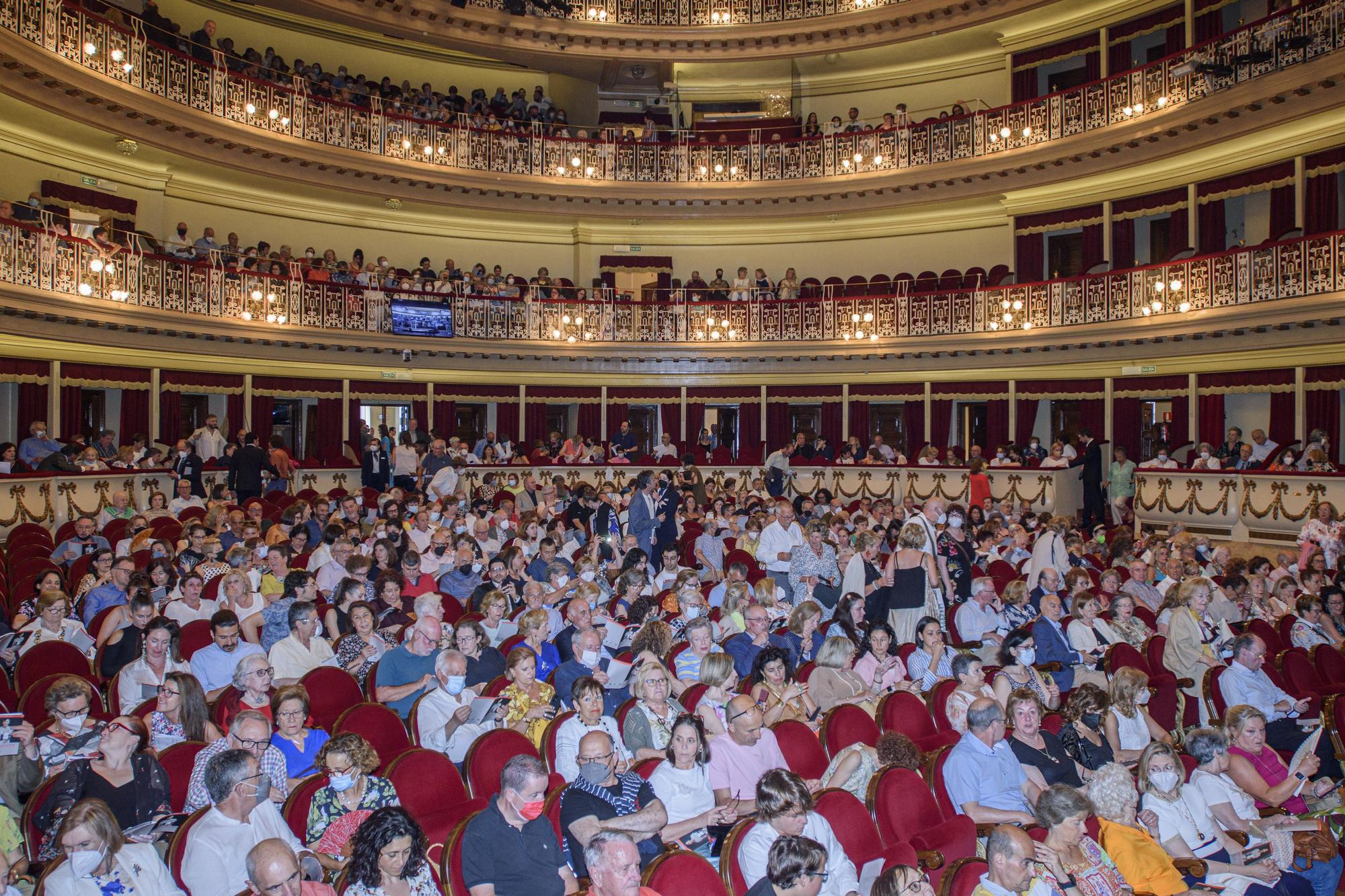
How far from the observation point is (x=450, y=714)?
20.5 ft

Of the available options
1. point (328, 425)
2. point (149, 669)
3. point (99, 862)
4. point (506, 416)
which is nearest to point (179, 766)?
point (99, 862)

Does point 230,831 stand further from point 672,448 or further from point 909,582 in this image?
point 672,448

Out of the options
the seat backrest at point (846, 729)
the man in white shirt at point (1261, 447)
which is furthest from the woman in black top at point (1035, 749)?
the man in white shirt at point (1261, 447)

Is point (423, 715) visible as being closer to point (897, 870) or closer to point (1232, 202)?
point (897, 870)

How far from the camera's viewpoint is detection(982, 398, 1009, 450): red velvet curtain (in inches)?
895

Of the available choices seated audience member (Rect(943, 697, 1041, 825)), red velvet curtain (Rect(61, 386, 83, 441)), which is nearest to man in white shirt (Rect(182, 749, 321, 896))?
seated audience member (Rect(943, 697, 1041, 825))

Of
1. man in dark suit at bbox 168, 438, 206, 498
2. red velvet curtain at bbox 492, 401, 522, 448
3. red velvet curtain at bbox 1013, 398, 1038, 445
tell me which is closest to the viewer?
man in dark suit at bbox 168, 438, 206, 498

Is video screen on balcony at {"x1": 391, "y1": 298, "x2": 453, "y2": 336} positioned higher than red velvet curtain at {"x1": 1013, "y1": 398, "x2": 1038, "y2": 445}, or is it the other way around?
video screen on balcony at {"x1": 391, "y1": 298, "x2": 453, "y2": 336}

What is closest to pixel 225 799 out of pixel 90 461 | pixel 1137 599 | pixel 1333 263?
pixel 1137 599

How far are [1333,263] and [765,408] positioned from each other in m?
12.5

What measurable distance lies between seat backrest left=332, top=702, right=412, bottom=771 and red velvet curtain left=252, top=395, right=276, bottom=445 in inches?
658

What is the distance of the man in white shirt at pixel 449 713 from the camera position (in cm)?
611

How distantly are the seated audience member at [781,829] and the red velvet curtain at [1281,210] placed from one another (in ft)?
56.8

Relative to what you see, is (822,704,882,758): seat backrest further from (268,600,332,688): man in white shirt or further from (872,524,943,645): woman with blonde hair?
(268,600,332,688): man in white shirt
